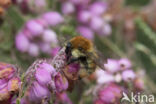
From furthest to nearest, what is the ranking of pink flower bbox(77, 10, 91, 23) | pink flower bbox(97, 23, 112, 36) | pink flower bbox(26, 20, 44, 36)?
pink flower bbox(97, 23, 112, 36) < pink flower bbox(77, 10, 91, 23) < pink flower bbox(26, 20, 44, 36)

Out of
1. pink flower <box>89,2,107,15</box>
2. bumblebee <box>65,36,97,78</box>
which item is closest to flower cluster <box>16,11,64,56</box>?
pink flower <box>89,2,107,15</box>

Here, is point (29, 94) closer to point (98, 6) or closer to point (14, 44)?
point (14, 44)

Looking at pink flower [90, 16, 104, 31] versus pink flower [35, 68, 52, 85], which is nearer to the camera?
pink flower [35, 68, 52, 85]

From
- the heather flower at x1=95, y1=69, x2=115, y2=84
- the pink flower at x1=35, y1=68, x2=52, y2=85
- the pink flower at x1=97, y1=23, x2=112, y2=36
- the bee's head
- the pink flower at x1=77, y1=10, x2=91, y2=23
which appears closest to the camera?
the pink flower at x1=35, y1=68, x2=52, y2=85

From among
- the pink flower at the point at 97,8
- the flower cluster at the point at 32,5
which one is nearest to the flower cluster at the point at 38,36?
the flower cluster at the point at 32,5

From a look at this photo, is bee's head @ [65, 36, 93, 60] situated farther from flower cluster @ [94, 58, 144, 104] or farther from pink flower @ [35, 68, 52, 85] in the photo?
flower cluster @ [94, 58, 144, 104]

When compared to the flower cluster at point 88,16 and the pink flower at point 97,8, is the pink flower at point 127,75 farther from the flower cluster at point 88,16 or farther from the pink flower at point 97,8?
the pink flower at point 97,8

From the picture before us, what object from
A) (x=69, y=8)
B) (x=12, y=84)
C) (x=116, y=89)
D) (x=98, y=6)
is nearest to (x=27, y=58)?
(x=69, y=8)

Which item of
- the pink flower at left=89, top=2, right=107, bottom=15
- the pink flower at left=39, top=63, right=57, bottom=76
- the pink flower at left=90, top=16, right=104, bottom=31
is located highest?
the pink flower at left=89, top=2, right=107, bottom=15
